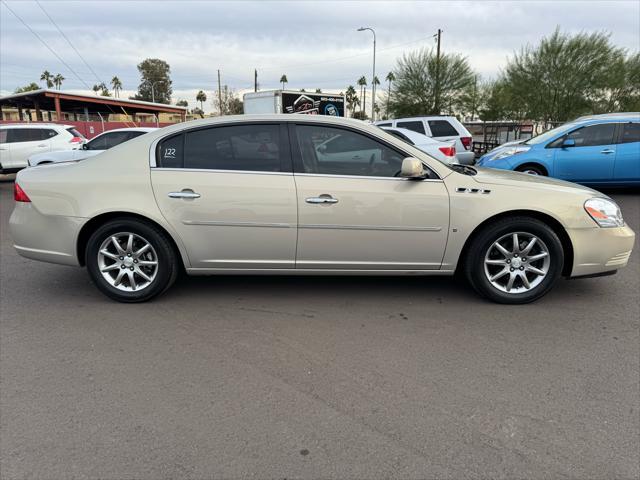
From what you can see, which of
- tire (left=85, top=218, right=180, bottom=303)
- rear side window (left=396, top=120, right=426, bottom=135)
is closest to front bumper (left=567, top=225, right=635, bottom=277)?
tire (left=85, top=218, right=180, bottom=303)

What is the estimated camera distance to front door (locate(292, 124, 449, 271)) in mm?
3852

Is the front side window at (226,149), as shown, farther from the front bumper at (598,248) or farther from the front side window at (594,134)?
the front side window at (594,134)

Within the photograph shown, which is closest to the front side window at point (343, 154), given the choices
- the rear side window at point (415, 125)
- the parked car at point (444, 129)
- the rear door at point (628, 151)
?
the rear door at point (628, 151)

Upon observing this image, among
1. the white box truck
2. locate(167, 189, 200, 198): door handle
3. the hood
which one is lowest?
locate(167, 189, 200, 198): door handle

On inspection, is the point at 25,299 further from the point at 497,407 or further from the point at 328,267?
the point at 497,407

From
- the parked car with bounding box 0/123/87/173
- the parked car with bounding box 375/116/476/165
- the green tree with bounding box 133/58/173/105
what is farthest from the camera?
the green tree with bounding box 133/58/173/105

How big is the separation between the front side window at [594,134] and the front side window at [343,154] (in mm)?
6886

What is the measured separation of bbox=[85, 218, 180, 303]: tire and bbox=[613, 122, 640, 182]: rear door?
29.1 ft

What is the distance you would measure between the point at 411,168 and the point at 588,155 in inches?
282

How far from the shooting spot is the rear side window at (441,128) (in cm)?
1354

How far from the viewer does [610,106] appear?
86.8 ft

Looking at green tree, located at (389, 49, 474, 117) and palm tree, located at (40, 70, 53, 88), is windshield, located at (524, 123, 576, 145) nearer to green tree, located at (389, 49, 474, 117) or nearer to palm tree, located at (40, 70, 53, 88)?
green tree, located at (389, 49, 474, 117)

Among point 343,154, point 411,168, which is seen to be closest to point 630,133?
point 411,168

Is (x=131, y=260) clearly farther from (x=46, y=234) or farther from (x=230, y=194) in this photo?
(x=230, y=194)
